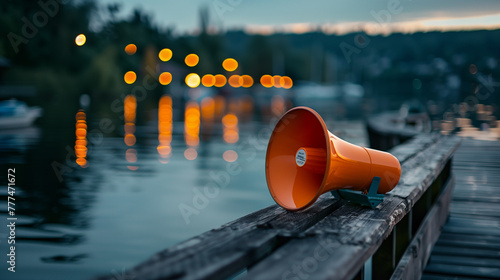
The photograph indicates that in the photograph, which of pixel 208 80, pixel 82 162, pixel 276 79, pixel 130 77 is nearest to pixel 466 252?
pixel 82 162

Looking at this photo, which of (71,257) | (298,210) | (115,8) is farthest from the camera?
(115,8)

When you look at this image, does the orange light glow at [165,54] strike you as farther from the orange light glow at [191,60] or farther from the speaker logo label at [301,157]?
the speaker logo label at [301,157]

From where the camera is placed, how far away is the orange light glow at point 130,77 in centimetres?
9218

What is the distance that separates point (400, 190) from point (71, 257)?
14.5 feet

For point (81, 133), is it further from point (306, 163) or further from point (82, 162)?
point (306, 163)

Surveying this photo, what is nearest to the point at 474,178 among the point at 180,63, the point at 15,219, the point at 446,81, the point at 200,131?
the point at 15,219

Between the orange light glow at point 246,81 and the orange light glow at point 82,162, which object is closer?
the orange light glow at point 82,162

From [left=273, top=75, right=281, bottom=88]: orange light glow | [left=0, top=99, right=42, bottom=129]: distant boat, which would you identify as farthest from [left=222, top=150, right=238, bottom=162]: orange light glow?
[left=273, top=75, right=281, bottom=88]: orange light glow

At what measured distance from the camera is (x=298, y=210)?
310cm

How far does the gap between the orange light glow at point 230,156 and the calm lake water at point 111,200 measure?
0.22 feet

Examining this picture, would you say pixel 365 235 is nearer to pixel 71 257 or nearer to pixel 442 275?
pixel 442 275

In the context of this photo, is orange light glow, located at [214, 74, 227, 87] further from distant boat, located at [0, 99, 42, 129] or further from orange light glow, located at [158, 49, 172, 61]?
distant boat, located at [0, 99, 42, 129]

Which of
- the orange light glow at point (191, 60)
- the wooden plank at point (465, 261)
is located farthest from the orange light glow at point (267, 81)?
the wooden plank at point (465, 261)

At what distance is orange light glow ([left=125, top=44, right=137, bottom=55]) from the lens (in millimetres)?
97500
